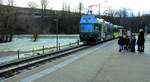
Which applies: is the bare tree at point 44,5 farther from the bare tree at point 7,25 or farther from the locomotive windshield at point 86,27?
the locomotive windshield at point 86,27

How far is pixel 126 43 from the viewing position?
99.6ft

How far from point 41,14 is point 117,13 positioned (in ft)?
125

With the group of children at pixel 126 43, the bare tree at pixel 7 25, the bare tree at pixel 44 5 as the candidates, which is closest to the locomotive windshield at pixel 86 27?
the group of children at pixel 126 43

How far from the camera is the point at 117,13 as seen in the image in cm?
15438

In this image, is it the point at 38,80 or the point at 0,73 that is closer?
the point at 38,80

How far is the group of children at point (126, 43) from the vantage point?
29.1m

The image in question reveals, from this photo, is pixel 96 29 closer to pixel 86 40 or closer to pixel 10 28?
pixel 86 40

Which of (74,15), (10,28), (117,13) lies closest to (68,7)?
(74,15)

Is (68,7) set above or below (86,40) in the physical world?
above

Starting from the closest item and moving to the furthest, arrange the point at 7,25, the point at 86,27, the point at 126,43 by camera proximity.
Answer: the point at 126,43 → the point at 86,27 → the point at 7,25

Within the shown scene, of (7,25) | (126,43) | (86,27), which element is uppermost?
(7,25)

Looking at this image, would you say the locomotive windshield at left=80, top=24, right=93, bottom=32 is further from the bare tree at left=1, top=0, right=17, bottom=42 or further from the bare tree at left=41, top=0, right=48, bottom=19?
the bare tree at left=41, top=0, right=48, bottom=19

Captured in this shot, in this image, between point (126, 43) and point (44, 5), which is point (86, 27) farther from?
point (44, 5)

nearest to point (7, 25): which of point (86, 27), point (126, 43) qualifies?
point (86, 27)
